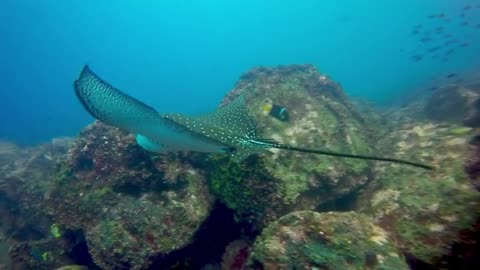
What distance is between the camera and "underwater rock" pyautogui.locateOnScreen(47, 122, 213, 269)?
17.7ft

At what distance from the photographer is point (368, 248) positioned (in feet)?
12.9

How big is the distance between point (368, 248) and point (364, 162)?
277 cm

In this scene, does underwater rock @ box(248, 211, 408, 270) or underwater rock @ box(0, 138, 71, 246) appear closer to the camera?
underwater rock @ box(248, 211, 408, 270)

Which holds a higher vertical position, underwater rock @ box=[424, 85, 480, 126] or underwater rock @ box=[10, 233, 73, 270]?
underwater rock @ box=[424, 85, 480, 126]

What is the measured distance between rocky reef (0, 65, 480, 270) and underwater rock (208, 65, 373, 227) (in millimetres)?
24

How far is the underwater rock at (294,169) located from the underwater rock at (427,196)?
63 cm

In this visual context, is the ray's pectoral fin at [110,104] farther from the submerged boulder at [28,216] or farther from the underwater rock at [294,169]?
the submerged boulder at [28,216]

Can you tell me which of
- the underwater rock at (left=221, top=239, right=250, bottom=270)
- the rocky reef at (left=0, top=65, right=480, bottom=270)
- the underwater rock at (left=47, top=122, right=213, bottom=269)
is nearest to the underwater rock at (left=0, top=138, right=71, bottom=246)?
the rocky reef at (left=0, top=65, right=480, bottom=270)

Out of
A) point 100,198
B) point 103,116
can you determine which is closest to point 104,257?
point 100,198

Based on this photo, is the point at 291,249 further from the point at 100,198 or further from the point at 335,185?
the point at 100,198

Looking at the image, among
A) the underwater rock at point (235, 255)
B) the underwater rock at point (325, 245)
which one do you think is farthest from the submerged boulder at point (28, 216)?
the underwater rock at point (325, 245)

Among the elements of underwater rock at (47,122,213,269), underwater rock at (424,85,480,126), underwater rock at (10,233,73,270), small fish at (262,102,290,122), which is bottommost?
underwater rock at (10,233,73,270)

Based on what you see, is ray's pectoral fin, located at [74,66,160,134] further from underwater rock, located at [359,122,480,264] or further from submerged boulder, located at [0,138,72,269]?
submerged boulder, located at [0,138,72,269]

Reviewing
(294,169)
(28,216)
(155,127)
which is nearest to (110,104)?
(155,127)
